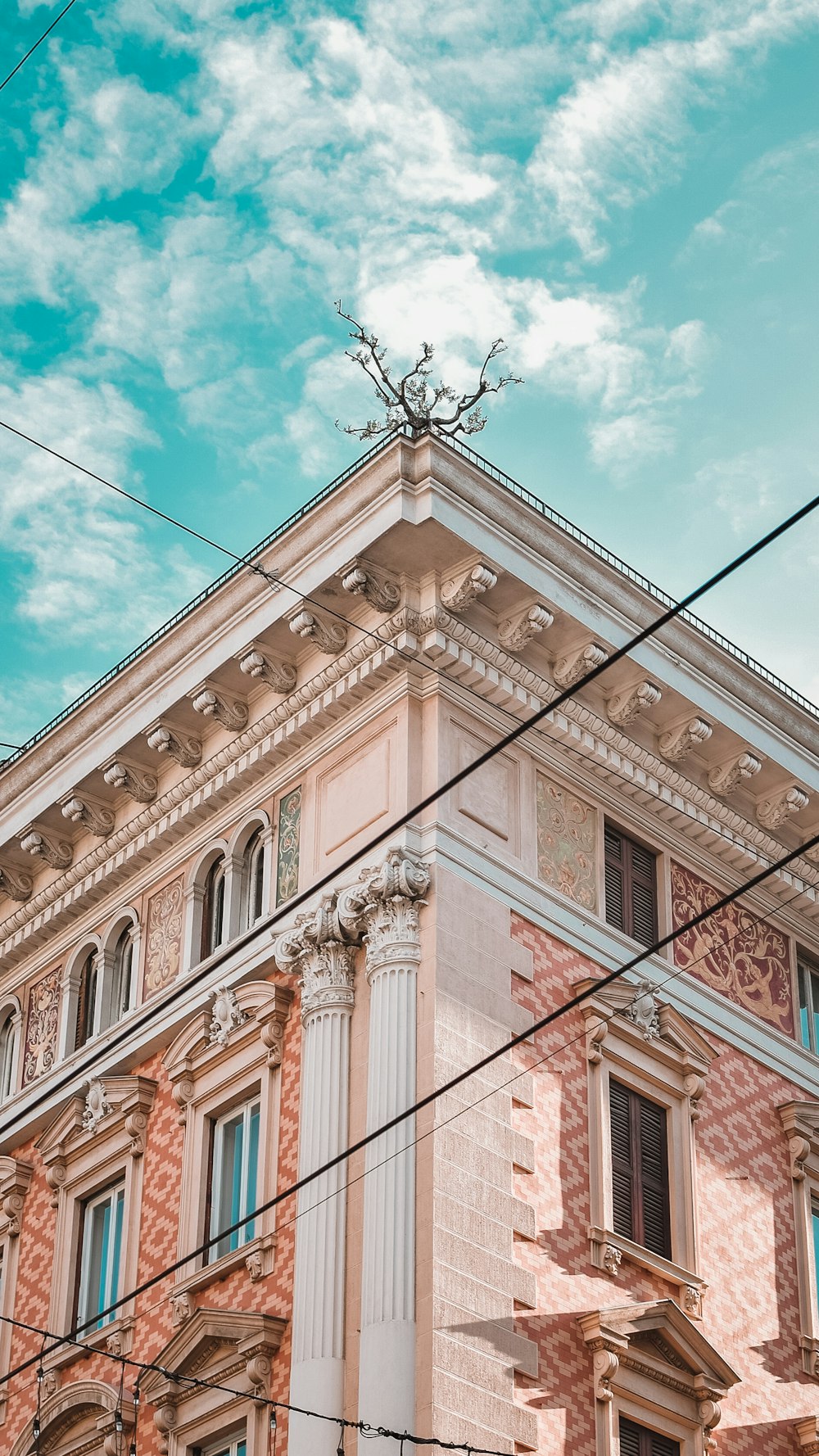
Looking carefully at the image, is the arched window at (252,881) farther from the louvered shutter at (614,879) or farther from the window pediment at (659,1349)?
the window pediment at (659,1349)

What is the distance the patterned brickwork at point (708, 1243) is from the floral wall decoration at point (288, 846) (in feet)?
7.74

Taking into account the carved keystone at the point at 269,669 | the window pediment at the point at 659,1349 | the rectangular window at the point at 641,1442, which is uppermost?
the carved keystone at the point at 269,669

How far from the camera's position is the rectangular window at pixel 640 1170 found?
22.5 metres

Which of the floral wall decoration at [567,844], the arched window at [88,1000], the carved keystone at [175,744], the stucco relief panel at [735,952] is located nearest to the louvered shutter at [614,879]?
the floral wall decoration at [567,844]

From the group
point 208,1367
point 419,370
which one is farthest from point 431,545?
point 208,1367

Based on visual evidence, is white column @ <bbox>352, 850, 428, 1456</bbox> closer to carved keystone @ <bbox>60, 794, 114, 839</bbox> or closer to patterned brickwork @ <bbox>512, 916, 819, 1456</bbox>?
patterned brickwork @ <bbox>512, 916, 819, 1456</bbox>

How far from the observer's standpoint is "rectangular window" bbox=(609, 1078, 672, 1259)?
73.8ft

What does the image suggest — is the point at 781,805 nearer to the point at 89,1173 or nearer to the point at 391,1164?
the point at 391,1164

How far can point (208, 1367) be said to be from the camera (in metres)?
21.4

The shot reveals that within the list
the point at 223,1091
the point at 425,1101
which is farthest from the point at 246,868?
the point at 425,1101

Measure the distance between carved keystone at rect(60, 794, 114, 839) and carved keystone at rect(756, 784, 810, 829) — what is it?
710 centimetres

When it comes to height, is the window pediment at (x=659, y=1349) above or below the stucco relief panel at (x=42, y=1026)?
below

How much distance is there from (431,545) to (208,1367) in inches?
310

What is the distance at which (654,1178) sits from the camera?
23.0 m
